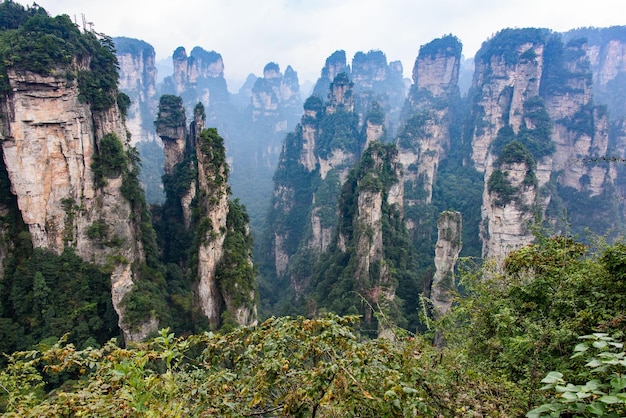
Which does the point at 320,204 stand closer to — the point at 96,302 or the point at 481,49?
the point at 96,302

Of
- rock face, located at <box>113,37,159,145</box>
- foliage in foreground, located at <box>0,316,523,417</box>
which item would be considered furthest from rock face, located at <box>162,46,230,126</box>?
foliage in foreground, located at <box>0,316,523,417</box>

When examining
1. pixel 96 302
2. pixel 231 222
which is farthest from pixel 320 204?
pixel 96 302

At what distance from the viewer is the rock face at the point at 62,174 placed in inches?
685

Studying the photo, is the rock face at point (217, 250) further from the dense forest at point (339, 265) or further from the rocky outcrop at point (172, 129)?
the rocky outcrop at point (172, 129)

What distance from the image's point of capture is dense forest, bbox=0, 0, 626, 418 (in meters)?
3.29

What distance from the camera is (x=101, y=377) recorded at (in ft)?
11.9

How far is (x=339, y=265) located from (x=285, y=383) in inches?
1064

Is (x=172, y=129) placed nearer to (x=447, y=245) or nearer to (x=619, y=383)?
(x=447, y=245)

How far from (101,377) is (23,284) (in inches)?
707

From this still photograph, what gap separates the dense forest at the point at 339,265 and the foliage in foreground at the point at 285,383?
0.08 ft

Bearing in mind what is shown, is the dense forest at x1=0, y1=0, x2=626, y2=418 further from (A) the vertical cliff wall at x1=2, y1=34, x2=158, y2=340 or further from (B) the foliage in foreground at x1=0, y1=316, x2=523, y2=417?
(A) the vertical cliff wall at x1=2, y1=34, x2=158, y2=340

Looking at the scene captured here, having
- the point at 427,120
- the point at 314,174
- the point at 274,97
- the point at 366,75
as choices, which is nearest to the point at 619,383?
the point at 427,120

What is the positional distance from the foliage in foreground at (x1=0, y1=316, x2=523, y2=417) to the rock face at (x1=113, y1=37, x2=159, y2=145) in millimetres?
91237

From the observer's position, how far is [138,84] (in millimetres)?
89625
